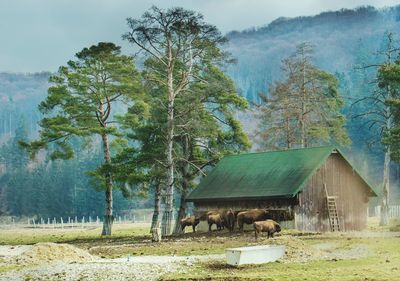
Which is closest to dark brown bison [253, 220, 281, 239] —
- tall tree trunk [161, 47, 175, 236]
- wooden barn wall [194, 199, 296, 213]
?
wooden barn wall [194, 199, 296, 213]

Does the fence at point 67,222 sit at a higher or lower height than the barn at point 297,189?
lower

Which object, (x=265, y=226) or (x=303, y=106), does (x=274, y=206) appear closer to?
(x=265, y=226)

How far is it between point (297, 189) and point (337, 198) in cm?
527

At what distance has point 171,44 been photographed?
55094 mm

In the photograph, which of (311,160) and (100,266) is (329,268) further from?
(311,160)

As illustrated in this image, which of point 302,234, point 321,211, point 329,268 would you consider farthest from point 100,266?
point 321,211

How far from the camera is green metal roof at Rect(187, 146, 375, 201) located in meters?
46.9

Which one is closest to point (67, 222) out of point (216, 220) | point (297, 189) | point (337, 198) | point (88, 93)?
point (88, 93)

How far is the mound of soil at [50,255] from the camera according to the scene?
93.9 ft

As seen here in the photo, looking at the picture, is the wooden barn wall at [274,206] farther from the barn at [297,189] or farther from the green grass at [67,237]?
the green grass at [67,237]

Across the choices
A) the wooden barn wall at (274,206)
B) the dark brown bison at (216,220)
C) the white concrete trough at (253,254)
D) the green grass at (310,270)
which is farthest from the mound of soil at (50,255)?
the dark brown bison at (216,220)

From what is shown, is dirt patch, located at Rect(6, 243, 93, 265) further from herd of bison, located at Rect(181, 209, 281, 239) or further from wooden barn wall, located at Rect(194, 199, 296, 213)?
wooden barn wall, located at Rect(194, 199, 296, 213)

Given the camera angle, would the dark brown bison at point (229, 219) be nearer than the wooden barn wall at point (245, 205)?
No

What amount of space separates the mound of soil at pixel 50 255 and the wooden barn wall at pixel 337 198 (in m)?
19.2
